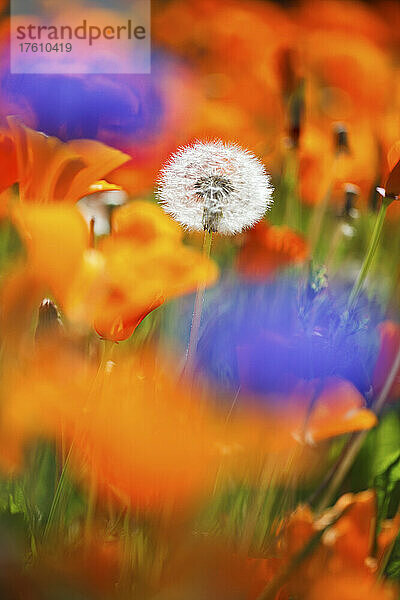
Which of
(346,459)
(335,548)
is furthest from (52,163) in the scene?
(335,548)

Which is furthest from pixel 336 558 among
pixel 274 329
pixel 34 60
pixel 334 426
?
pixel 34 60

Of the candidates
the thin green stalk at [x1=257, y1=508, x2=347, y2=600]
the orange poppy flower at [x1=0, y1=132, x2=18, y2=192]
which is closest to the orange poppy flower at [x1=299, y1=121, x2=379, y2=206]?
the orange poppy flower at [x1=0, y1=132, x2=18, y2=192]

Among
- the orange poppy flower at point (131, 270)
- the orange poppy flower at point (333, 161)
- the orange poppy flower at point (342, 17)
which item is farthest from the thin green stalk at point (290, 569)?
the orange poppy flower at point (342, 17)

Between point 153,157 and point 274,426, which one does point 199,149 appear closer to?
point 153,157

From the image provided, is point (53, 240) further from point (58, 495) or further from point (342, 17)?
point (342, 17)

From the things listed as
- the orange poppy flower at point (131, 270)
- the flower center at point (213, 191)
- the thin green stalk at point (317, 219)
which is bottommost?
the orange poppy flower at point (131, 270)

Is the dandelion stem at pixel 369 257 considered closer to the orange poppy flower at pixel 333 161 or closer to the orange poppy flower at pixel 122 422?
the orange poppy flower at pixel 333 161

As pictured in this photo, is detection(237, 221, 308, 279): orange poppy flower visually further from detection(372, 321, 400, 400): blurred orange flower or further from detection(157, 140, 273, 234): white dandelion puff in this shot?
detection(372, 321, 400, 400): blurred orange flower
